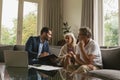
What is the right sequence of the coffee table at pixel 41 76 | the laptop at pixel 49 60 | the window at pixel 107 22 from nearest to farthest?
1. the coffee table at pixel 41 76
2. the laptop at pixel 49 60
3. the window at pixel 107 22

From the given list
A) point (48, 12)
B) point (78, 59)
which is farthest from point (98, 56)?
point (48, 12)

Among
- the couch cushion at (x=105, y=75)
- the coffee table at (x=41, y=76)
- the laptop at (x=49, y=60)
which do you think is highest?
the laptop at (x=49, y=60)

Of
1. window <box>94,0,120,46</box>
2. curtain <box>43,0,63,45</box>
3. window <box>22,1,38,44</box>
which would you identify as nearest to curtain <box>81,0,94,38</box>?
window <box>94,0,120,46</box>

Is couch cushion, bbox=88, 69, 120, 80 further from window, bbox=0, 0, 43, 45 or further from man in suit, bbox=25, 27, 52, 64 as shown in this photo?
window, bbox=0, 0, 43, 45

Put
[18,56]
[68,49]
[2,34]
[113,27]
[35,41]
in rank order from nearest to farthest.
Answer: [18,56]
[35,41]
[68,49]
[113,27]
[2,34]

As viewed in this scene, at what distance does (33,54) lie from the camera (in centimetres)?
269

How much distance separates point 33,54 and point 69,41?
28.0 inches

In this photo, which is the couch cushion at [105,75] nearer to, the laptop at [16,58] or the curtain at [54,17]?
the laptop at [16,58]

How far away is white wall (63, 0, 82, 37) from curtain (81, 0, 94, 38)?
413 millimetres

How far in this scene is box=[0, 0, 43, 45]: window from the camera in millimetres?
5324

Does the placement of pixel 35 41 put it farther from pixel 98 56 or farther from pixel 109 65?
pixel 109 65

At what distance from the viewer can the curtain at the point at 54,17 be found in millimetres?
5605

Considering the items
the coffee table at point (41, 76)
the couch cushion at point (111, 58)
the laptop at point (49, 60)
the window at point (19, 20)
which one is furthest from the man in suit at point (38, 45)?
the window at point (19, 20)

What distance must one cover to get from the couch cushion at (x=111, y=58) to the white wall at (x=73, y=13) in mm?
2227
